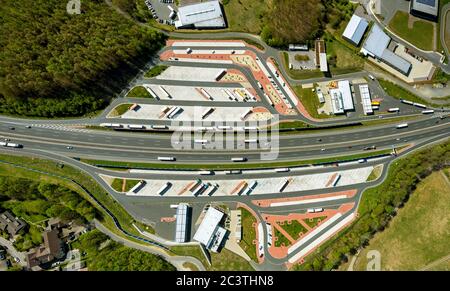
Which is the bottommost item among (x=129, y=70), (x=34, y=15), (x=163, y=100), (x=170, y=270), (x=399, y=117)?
(x=170, y=270)

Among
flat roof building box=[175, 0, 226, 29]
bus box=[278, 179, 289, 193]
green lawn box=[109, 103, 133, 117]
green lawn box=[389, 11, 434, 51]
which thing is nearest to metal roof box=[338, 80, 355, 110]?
green lawn box=[389, 11, 434, 51]

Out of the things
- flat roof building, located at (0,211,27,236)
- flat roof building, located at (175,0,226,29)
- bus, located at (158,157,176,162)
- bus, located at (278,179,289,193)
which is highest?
flat roof building, located at (175,0,226,29)

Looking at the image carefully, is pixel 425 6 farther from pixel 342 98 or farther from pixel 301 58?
pixel 301 58

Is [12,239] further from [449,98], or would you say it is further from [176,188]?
[449,98]

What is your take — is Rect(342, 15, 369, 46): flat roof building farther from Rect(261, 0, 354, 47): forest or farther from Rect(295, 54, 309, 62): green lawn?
Rect(295, 54, 309, 62): green lawn

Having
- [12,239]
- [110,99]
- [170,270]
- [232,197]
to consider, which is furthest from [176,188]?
[12,239]
